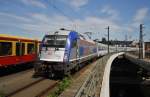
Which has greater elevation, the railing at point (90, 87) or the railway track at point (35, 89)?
the railing at point (90, 87)

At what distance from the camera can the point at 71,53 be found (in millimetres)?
18688

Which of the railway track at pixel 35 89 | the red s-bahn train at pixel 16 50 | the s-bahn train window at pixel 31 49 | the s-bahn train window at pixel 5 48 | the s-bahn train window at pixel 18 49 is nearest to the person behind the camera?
the railway track at pixel 35 89

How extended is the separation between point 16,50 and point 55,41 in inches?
149

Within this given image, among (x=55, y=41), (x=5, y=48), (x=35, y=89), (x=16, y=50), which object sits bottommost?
(x=35, y=89)

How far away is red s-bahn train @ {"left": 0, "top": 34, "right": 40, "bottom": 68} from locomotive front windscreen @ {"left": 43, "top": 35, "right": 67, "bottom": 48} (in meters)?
2.55

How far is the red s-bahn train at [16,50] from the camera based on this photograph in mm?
18359

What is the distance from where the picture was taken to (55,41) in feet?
60.2

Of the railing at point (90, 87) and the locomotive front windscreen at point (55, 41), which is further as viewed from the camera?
the locomotive front windscreen at point (55, 41)

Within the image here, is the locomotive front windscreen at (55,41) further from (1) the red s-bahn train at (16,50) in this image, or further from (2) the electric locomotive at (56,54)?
(1) the red s-bahn train at (16,50)

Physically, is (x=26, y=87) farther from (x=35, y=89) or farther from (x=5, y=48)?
(x=5, y=48)

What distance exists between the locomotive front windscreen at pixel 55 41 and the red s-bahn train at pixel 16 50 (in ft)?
8.37

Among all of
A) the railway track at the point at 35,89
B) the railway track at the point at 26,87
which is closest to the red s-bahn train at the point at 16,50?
the railway track at the point at 26,87

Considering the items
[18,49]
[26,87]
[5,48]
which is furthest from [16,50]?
[26,87]

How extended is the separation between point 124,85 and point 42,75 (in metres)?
28.3
